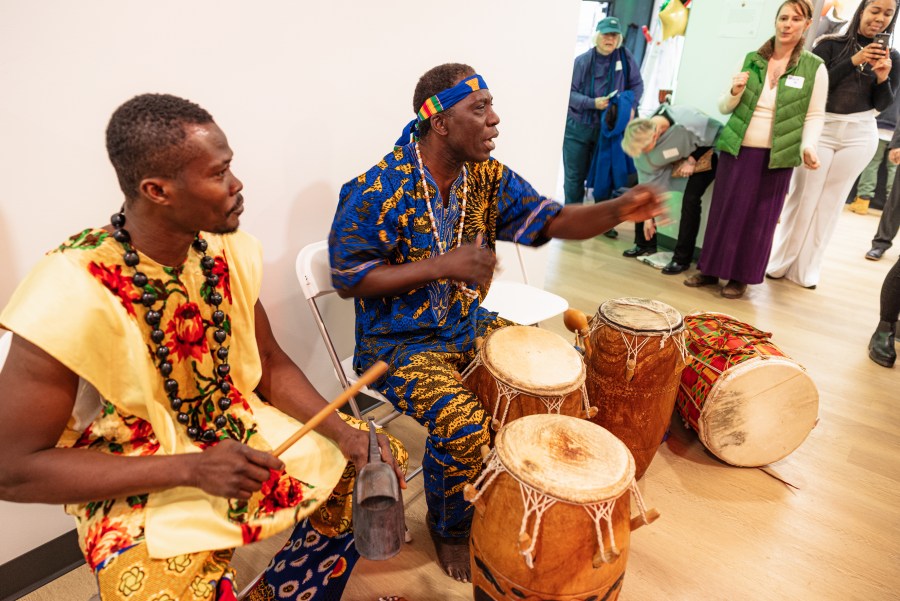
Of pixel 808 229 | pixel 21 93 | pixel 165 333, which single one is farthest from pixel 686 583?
pixel 808 229

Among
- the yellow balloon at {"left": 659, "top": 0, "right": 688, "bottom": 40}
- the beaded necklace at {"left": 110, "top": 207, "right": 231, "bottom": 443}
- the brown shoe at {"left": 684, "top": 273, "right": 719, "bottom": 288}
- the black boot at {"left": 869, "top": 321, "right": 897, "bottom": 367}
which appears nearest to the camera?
the beaded necklace at {"left": 110, "top": 207, "right": 231, "bottom": 443}

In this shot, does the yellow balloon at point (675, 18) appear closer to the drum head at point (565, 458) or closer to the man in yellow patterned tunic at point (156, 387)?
the drum head at point (565, 458)

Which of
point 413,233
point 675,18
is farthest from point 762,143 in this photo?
point 413,233

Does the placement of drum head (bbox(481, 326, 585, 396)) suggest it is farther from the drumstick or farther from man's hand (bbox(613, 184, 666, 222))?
the drumstick

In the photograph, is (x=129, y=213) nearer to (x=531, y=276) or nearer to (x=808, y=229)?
(x=531, y=276)

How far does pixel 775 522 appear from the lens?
2.27 meters

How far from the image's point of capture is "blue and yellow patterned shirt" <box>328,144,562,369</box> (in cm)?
179

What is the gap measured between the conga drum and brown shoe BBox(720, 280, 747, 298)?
3.38 metres

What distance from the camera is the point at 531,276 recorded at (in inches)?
143

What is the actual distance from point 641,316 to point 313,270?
1227 millimetres

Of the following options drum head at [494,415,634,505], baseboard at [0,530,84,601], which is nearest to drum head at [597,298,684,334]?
drum head at [494,415,634,505]

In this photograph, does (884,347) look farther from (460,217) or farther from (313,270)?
(313,270)

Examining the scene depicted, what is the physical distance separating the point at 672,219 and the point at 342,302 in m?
1.41

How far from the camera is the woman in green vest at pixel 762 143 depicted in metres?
3.68
